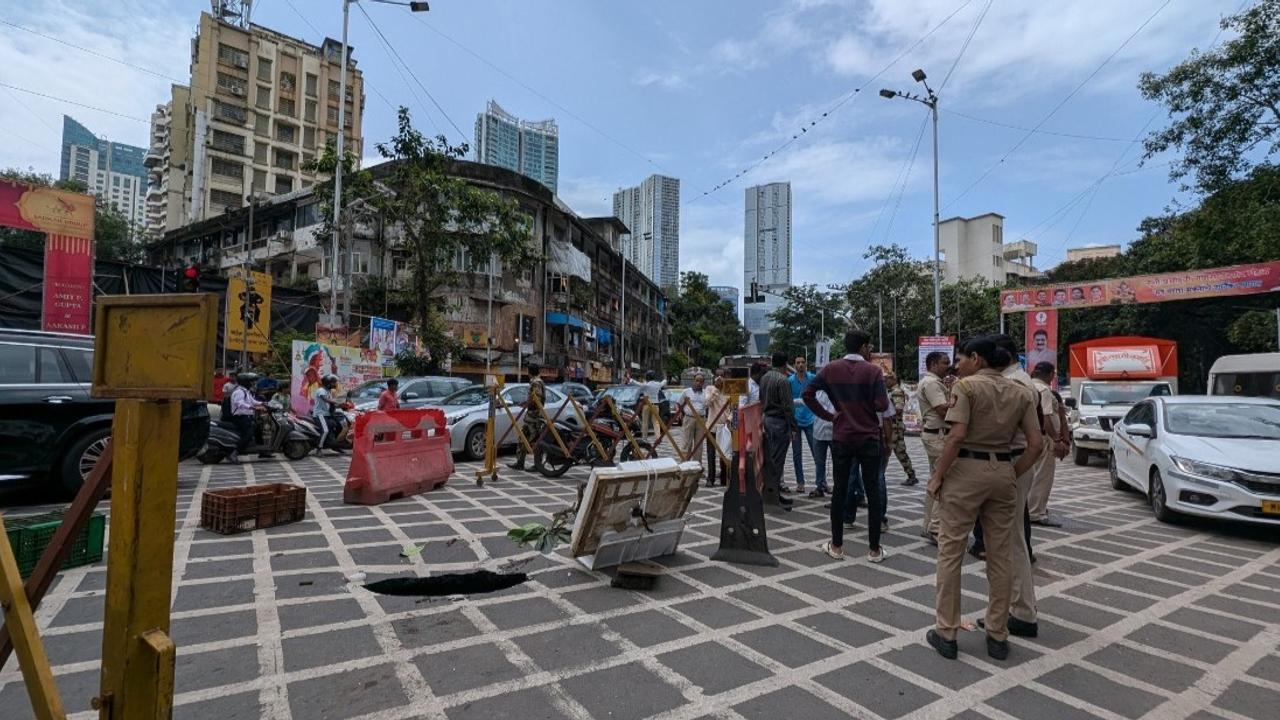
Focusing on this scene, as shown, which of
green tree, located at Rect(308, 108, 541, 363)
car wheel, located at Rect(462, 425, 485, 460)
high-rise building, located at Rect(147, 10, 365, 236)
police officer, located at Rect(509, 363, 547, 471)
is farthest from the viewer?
high-rise building, located at Rect(147, 10, 365, 236)

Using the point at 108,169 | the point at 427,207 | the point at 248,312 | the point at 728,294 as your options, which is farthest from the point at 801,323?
the point at 108,169

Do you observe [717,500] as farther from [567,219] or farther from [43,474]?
[567,219]

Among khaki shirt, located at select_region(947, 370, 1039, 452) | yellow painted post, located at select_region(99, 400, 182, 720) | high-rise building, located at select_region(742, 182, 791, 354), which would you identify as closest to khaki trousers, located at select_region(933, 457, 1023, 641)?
khaki shirt, located at select_region(947, 370, 1039, 452)

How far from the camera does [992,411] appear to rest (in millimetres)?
3281

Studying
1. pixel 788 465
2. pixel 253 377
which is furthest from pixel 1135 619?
pixel 253 377

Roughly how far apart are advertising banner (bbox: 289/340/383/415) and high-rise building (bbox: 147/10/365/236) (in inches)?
1309

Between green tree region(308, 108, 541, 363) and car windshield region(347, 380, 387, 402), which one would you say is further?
green tree region(308, 108, 541, 363)

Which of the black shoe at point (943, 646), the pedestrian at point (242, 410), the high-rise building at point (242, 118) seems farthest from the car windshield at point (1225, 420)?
the high-rise building at point (242, 118)

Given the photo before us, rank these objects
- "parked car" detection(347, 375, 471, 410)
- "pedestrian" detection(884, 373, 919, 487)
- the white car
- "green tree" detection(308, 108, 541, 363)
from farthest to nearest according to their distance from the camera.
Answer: "green tree" detection(308, 108, 541, 363) → "parked car" detection(347, 375, 471, 410) → "pedestrian" detection(884, 373, 919, 487) → the white car

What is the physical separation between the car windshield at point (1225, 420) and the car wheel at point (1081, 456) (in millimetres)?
5195

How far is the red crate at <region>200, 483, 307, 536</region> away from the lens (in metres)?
5.11

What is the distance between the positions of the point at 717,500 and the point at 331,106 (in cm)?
5706

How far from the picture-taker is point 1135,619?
12.4 ft

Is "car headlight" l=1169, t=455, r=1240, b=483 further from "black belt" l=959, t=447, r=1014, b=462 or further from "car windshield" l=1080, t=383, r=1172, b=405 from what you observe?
"car windshield" l=1080, t=383, r=1172, b=405
